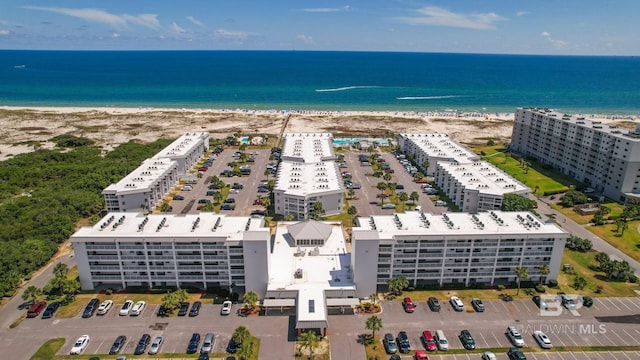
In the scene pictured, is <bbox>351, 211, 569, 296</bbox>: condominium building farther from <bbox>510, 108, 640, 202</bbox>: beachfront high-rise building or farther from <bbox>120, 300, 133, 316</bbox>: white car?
<bbox>510, 108, 640, 202</bbox>: beachfront high-rise building

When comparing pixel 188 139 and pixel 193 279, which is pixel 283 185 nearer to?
pixel 193 279

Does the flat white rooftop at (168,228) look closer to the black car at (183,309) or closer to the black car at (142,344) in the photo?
the black car at (183,309)

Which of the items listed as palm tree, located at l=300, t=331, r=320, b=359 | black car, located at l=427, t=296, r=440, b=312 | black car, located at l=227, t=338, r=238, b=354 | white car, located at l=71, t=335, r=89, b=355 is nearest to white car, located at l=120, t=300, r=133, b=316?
white car, located at l=71, t=335, r=89, b=355

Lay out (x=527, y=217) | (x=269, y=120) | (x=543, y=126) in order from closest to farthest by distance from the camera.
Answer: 1. (x=527, y=217)
2. (x=543, y=126)
3. (x=269, y=120)

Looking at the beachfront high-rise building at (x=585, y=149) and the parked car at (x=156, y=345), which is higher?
the beachfront high-rise building at (x=585, y=149)

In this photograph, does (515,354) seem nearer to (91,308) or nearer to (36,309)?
(91,308)

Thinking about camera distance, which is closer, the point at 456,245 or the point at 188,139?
the point at 456,245

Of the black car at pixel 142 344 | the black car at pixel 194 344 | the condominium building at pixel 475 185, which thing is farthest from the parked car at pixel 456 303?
the black car at pixel 142 344

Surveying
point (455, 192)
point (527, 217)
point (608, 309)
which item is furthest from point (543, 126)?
point (608, 309)
